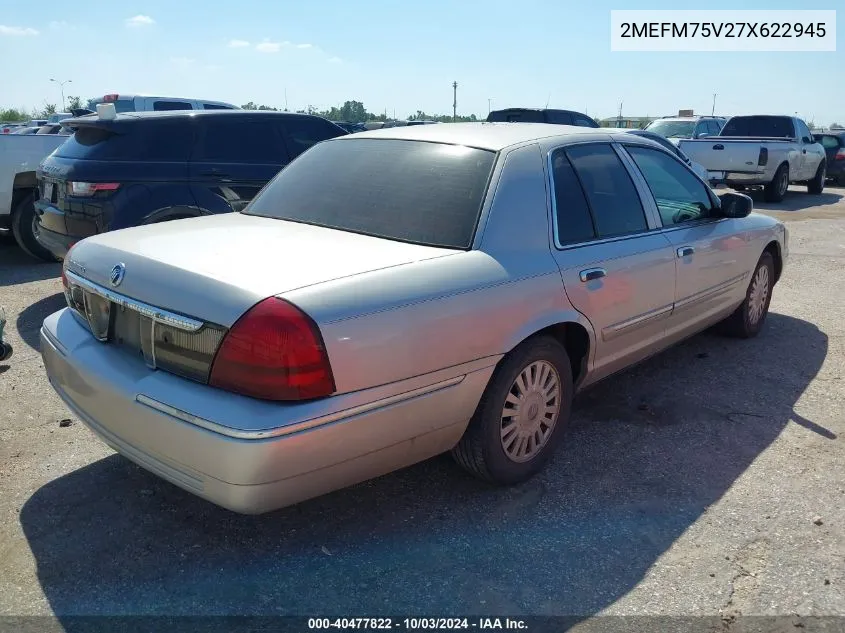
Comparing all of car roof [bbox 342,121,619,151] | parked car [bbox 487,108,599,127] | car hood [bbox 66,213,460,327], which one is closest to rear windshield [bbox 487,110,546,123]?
parked car [bbox 487,108,599,127]

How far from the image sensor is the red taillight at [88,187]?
5.93 m

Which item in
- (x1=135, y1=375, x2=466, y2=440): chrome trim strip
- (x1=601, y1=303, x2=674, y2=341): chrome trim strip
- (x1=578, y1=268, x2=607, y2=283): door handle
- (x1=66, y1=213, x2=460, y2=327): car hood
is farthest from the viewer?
(x1=601, y1=303, x2=674, y2=341): chrome trim strip

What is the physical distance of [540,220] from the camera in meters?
3.37

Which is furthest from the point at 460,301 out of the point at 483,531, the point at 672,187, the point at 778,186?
the point at 778,186

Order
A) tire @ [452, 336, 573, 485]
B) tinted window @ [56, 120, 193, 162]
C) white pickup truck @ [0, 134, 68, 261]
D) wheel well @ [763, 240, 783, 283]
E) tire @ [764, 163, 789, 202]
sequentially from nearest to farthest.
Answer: tire @ [452, 336, 573, 485], wheel well @ [763, 240, 783, 283], tinted window @ [56, 120, 193, 162], white pickup truck @ [0, 134, 68, 261], tire @ [764, 163, 789, 202]

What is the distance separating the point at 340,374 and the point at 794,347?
4317 millimetres

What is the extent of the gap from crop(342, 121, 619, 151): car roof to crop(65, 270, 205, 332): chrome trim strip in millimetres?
1634

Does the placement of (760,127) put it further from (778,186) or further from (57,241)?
(57,241)

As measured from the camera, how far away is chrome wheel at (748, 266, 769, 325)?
18.1 feet

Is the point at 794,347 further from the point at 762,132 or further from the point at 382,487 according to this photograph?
the point at 762,132

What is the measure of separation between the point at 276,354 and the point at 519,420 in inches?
51.9

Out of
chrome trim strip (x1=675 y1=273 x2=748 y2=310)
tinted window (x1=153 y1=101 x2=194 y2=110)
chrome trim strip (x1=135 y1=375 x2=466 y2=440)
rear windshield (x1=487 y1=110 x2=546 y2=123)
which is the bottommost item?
chrome trim strip (x1=135 y1=375 x2=466 y2=440)

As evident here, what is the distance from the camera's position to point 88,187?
593cm

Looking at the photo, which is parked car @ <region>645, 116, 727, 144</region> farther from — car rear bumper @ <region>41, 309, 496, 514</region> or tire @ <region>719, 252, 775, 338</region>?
car rear bumper @ <region>41, 309, 496, 514</region>
